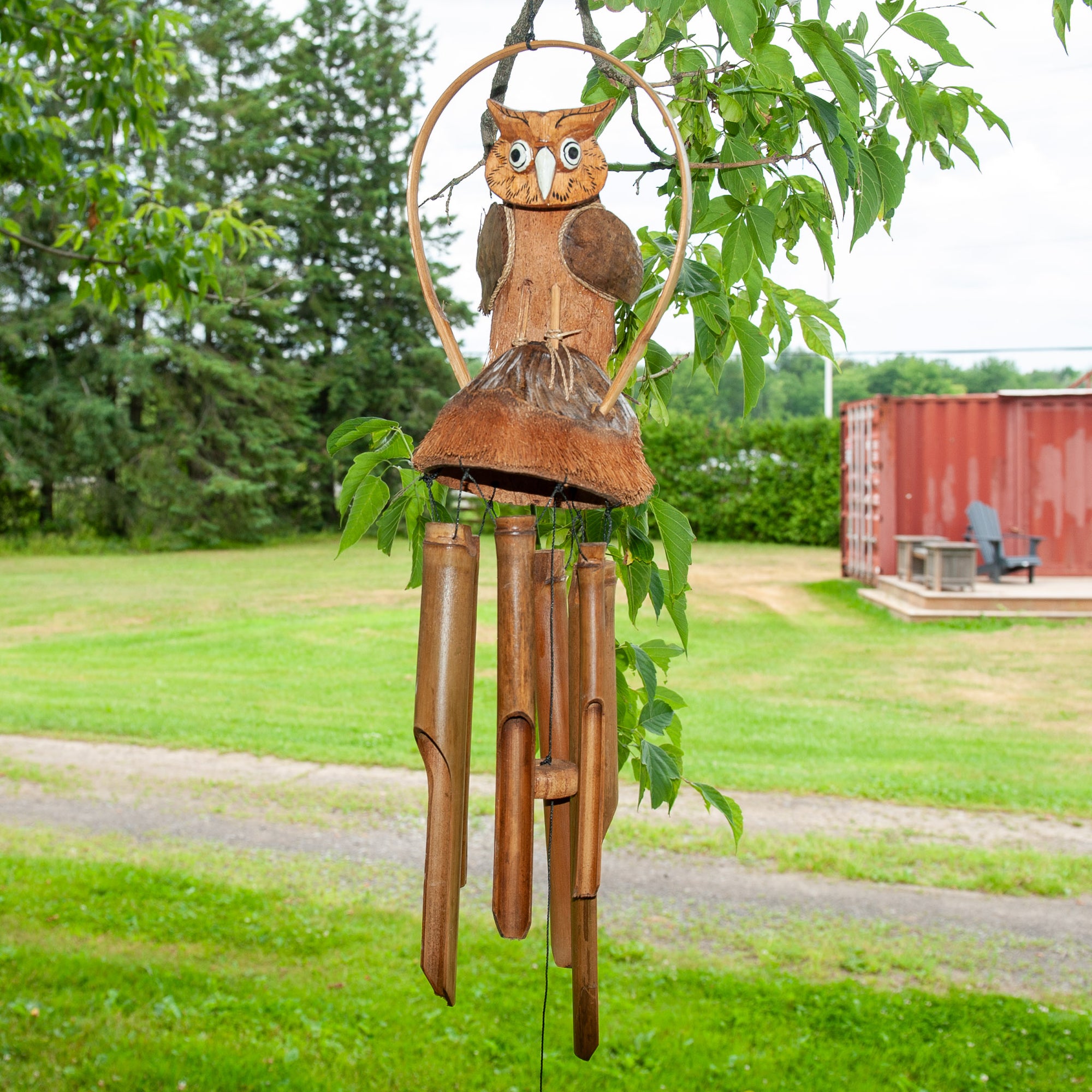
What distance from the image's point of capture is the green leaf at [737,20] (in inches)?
48.8

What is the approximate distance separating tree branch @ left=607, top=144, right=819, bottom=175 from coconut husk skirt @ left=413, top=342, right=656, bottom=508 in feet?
1.04

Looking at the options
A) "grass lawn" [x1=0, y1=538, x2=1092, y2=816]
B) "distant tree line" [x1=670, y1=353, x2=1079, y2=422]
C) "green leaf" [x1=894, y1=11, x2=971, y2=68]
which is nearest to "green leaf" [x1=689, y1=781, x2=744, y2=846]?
"green leaf" [x1=894, y1=11, x2=971, y2=68]

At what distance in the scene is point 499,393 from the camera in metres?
1.18

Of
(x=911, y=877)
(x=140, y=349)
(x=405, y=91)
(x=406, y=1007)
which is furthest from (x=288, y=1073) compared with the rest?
(x=405, y=91)

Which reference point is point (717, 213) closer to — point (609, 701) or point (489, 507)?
point (489, 507)

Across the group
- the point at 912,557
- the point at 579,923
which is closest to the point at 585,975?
the point at 579,923

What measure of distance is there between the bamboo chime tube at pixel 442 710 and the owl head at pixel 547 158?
45cm

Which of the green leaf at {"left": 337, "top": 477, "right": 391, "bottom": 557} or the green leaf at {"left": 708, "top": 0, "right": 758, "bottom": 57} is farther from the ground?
the green leaf at {"left": 708, "top": 0, "right": 758, "bottom": 57}

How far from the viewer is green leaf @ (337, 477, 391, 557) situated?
5.10 ft

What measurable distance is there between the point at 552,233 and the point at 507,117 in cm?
15

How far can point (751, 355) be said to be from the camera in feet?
5.27

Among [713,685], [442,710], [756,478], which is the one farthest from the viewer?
[756,478]

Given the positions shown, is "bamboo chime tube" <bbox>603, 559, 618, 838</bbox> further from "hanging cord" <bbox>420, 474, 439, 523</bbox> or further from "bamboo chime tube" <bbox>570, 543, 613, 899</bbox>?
"hanging cord" <bbox>420, 474, 439, 523</bbox>

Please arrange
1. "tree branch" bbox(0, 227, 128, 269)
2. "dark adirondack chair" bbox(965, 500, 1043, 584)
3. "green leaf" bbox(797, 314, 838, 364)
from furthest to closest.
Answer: "dark adirondack chair" bbox(965, 500, 1043, 584) → "tree branch" bbox(0, 227, 128, 269) → "green leaf" bbox(797, 314, 838, 364)
